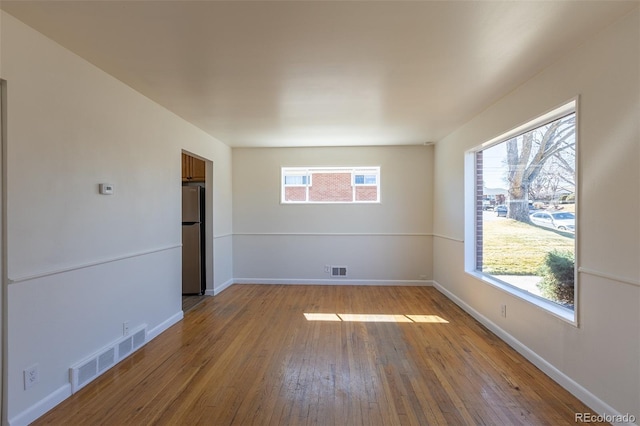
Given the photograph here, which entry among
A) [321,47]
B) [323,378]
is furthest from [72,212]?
[323,378]

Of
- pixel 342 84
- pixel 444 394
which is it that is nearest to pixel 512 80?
pixel 342 84

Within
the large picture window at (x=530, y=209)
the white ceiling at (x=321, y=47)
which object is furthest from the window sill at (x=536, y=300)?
the white ceiling at (x=321, y=47)

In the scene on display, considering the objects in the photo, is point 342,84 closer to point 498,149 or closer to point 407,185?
point 498,149

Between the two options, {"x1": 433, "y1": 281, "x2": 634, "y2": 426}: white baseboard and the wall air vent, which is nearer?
{"x1": 433, "y1": 281, "x2": 634, "y2": 426}: white baseboard

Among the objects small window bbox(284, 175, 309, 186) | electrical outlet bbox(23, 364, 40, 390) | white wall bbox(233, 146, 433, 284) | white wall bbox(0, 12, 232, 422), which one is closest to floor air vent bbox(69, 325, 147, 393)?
white wall bbox(0, 12, 232, 422)

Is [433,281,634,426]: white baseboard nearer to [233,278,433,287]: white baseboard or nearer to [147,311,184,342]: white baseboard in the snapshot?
[233,278,433,287]: white baseboard

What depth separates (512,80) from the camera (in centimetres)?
282

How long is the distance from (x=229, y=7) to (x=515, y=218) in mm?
3183

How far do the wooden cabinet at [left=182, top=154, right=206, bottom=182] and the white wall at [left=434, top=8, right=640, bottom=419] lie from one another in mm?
4603

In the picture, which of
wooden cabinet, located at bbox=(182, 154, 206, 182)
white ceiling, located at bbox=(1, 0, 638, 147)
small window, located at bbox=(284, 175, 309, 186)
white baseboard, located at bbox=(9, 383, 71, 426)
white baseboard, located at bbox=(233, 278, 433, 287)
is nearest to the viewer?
white ceiling, located at bbox=(1, 0, 638, 147)

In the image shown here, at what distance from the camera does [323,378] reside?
2543 millimetres

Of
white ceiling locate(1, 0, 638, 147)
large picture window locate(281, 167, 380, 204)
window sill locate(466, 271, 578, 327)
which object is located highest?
white ceiling locate(1, 0, 638, 147)

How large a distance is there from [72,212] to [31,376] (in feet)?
3.60

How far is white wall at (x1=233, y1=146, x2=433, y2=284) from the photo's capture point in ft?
18.7
